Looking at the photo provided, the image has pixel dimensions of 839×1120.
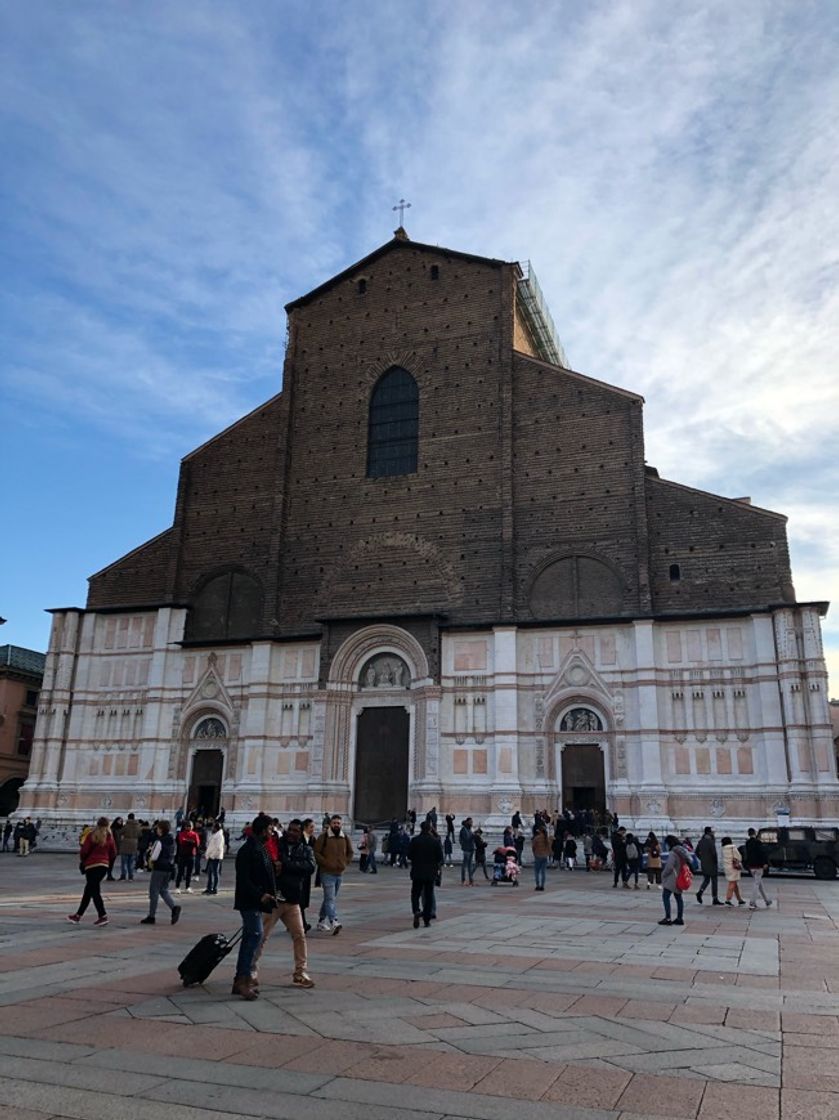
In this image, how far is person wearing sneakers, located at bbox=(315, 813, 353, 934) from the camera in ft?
39.3

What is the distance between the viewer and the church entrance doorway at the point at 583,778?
28.5 meters

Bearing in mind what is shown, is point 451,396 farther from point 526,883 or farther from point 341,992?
point 341,992

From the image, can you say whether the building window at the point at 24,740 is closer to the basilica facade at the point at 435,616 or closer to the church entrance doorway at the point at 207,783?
the basilica facade at the point at 435,616

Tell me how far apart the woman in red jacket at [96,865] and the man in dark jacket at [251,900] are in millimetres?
5320

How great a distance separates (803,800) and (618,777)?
5399 mm

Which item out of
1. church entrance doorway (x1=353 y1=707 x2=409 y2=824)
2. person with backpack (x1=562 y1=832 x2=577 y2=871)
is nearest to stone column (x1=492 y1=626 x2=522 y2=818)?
person with backpack (x1=562 y1=832 x2=577 y2=871)

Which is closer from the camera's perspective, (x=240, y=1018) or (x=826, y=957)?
(x=240, y=1018)

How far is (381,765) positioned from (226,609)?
893 cm

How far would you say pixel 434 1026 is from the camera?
268 inches

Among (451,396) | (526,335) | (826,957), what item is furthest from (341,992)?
(526,335)

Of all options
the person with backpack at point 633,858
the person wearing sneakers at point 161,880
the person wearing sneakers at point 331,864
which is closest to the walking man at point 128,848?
the person wearing sneakers at point 161,880

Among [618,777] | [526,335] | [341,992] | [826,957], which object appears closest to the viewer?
[341,992]

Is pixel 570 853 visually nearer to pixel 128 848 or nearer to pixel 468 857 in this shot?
pixel 468 857

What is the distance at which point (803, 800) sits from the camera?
2580cm
